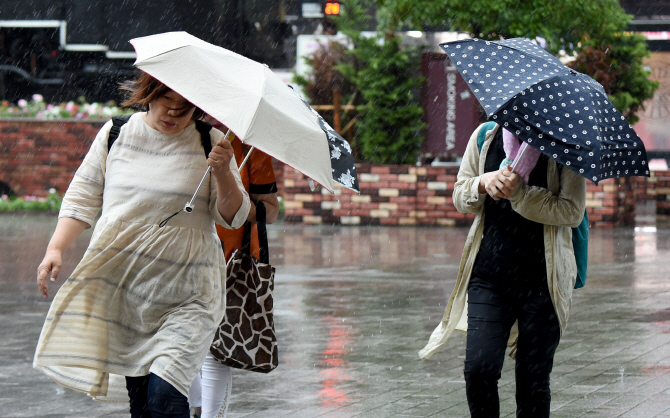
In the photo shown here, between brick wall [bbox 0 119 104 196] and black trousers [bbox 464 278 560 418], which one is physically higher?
black trousers [bbox 464 278 560 418]

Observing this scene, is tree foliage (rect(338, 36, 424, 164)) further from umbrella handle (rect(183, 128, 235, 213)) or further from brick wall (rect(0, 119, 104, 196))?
umbrella handle (rect(183, 128, 235, 213))

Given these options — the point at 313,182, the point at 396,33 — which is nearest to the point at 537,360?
the point at 313,182

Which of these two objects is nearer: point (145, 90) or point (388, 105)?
point (145, 90)

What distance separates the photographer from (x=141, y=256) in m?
3.79

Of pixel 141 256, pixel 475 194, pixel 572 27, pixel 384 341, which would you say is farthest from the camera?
pixel 572 27

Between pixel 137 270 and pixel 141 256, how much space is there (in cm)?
6

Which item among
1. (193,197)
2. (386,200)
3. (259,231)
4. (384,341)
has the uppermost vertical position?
(193,197)

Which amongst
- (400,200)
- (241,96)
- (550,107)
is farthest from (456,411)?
(400,200)

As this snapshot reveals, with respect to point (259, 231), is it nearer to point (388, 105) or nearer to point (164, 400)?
point (164, 400)

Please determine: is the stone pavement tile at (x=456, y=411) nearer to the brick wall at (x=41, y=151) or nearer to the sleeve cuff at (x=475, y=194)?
the sleeve cuff at (x=475, y=194)

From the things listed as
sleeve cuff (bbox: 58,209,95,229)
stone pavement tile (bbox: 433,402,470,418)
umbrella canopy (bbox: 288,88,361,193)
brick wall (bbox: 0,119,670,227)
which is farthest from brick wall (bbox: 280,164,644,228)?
sleeve cuff (bbox: 58,209,95,229)

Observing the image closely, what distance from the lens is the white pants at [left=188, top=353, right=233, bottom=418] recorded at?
4589 mm

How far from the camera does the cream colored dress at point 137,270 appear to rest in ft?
12.4

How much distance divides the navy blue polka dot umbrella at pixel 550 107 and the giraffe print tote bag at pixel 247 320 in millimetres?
1157
